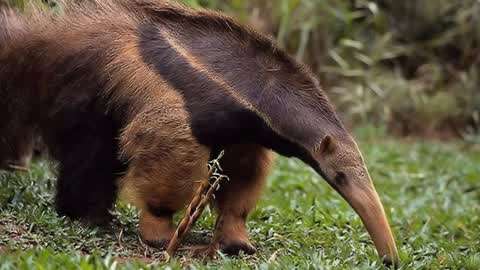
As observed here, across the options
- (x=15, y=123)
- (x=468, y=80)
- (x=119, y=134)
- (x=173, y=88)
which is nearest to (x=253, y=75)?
(x=173, y=88)

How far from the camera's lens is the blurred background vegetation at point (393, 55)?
44.8 feet

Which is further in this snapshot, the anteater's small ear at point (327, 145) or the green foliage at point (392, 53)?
the green foliage at point (392, 53)

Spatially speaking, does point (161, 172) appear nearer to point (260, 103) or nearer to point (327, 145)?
point (260, 103)

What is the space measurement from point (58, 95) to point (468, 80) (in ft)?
31.4

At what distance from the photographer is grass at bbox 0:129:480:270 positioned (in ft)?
15.7

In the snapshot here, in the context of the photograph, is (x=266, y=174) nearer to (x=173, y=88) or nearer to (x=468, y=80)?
(x=173, y=88)

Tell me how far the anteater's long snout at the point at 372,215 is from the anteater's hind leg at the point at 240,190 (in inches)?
26.6

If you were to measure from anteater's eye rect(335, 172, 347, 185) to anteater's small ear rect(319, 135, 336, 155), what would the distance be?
13 centimetres

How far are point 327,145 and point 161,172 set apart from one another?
0.92m

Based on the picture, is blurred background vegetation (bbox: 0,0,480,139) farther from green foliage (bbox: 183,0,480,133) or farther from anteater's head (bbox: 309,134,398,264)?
anteater's head (bbox: 309,134,398,264)

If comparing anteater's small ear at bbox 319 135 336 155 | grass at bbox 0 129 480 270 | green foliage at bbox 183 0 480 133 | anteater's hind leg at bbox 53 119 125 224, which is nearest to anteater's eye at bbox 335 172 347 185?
anteater's small ear at bbox 319 135 336 155

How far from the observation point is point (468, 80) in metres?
14.0

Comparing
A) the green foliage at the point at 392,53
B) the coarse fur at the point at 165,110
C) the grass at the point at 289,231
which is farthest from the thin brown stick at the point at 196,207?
the green foliage at the point at 392,53

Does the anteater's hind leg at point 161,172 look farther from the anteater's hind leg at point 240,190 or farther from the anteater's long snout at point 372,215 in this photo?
the anteater's long snout at point 372,215
